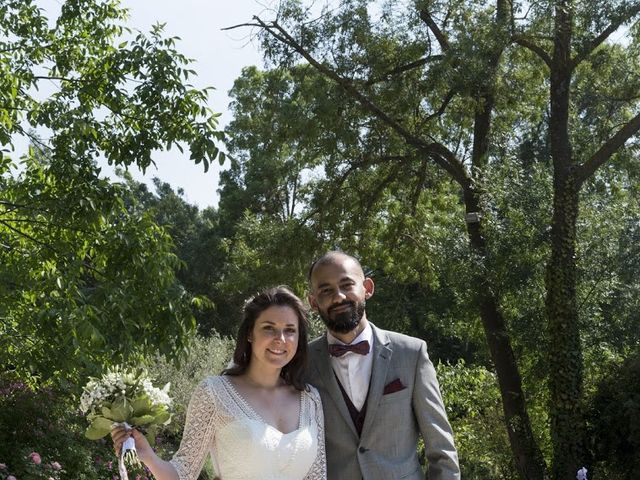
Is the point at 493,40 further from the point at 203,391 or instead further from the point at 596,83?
the point at 203,391

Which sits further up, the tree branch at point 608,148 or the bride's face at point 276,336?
the tree branch at point 608,148

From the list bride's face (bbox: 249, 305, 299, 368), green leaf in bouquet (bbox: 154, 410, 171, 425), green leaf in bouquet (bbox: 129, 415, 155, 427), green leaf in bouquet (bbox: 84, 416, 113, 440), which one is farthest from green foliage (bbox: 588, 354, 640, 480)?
green leaf in bouquet (bbox: 84, 416, 113, 440)

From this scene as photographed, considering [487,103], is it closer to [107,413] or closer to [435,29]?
[435,29]

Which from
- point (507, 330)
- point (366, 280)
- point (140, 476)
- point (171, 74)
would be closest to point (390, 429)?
point (366, 280)

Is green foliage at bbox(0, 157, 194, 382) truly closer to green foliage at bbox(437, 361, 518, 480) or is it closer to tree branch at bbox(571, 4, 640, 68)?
tree branch at bbox(571, 4, 640, 68)

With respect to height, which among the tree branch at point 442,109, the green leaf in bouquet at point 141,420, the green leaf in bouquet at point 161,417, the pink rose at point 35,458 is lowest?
the pink rose at point 35,458

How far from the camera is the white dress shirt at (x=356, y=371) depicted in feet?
12.0

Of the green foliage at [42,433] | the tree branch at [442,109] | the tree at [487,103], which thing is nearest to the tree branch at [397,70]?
the tree at [487,103]

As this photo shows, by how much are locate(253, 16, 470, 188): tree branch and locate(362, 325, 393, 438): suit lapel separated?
953 centimetres

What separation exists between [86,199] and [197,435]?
4.21m

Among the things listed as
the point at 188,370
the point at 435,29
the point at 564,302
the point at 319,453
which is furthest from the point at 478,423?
the point at 319,453

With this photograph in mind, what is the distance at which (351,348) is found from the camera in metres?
3.61

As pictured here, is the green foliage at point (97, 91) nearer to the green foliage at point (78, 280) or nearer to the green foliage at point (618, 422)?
the green foliage at point (78, 280)

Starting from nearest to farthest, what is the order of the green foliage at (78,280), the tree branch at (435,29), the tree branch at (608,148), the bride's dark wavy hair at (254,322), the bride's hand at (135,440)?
the bride's hand at (135,440) < the bride's dark wavy hair at (254,322) < the green foliage at (78,280) < the tree branch at (608,148) < the tree branch at (435,29)
